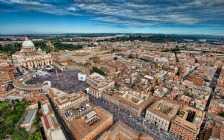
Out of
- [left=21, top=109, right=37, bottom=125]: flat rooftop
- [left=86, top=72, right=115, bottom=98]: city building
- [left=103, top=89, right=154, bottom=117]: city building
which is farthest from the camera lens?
[left=86, top=72, right=115, bottom=98]: city building

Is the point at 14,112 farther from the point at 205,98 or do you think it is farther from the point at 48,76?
the point at 205,98

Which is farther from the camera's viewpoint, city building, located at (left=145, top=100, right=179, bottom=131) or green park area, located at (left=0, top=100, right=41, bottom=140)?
city building, located at (left=145, top=100, right=179, bottom=131)

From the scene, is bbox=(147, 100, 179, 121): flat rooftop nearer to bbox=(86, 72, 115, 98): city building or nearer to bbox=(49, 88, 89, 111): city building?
bbox=(86, 72, 115, 98): city building

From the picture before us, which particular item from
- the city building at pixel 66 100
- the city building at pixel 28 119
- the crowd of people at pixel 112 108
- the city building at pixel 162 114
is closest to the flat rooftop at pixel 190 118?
the city building at pixel 162 114

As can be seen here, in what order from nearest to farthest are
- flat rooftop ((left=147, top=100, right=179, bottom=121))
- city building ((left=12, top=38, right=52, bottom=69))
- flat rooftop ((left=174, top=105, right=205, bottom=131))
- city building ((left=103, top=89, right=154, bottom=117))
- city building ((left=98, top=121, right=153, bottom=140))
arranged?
city building ((left=98, top=121, right=153, bottom=140)) → flat rooftop ((left=174, top=105, right=205, bottom=131)) → flat rooftop ((left=147, top=100, right=179, bottom=121)) → city building ((left=103, top=89, right=154, bottom=117)) → city building ((left=12, top=38, right=52, bottom=69))

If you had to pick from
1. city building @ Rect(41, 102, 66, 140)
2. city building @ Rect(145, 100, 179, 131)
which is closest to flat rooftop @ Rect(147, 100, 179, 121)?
city building @ Rect(145, 100, 179, 131)

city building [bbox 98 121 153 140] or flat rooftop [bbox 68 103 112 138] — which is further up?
flat rooftop [bbox 68 103 112 138]
